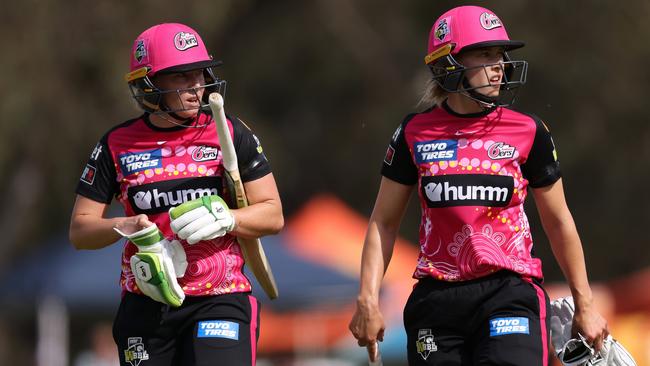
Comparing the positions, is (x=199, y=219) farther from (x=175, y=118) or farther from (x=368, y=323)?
(x=368, y=323)

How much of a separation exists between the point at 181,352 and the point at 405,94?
1674cm

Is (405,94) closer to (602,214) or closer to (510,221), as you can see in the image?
(602,214)

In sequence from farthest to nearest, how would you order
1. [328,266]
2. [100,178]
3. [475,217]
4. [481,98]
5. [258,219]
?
[328,266] → [100,178] → [258,219] → [481,98] → [475,217]

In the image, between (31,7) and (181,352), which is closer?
(181,352)

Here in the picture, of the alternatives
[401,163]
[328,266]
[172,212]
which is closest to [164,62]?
[172,212]

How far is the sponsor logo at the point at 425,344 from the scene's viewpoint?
567cm

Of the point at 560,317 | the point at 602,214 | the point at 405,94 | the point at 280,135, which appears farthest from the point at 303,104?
the point at 560,317

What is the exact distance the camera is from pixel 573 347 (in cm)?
585

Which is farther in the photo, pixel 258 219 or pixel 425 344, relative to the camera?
pixel 258 219

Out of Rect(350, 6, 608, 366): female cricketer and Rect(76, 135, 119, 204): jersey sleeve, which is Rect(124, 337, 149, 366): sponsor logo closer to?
Rect(76, 135, 119, 204): jersey sleeve

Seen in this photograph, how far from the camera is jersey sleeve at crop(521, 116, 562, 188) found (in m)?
5.78

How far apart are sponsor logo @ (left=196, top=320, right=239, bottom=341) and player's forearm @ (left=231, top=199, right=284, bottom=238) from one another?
0.40m

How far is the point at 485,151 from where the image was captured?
18.8ft

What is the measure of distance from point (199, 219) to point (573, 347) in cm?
178
